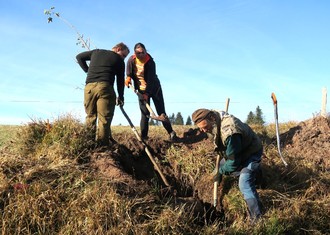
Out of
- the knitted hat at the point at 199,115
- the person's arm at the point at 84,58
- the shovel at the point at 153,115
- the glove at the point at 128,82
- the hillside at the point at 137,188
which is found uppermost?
the person's arm at the point at 84,58

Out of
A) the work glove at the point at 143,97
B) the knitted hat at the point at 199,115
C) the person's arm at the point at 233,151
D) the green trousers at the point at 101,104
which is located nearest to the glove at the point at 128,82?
the work glove at the point at 143,97

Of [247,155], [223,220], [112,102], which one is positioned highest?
[112,102]

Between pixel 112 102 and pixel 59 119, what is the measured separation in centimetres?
95

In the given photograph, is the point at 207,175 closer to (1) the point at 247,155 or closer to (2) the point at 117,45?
(1) the point at 247,155

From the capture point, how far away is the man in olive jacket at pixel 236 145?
17.3 feet

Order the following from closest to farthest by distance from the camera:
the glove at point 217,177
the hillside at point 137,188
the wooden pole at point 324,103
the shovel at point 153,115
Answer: the hillside at point 137,188 < the glove at point 217,177 < the shovel at point 153,115 < the wooden pole at point 324,103

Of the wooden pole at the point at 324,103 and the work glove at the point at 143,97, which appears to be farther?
the wooden pole at the point at 324,103

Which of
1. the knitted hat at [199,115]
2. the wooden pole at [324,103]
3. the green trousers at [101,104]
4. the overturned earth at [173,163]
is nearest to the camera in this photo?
the knitted hat at [199,115]

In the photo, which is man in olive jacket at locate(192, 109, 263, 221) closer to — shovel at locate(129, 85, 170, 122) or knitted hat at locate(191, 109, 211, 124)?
knitted hat at locate(191, 109, 211, 124)

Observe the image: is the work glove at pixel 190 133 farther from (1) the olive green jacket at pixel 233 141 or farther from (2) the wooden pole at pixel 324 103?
(2) the wooden pole at pixel 324 103

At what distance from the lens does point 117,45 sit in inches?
272

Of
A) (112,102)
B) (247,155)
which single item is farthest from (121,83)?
(247,155)

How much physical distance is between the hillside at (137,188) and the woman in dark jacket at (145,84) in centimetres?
32

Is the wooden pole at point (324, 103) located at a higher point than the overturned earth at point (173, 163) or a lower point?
higher
